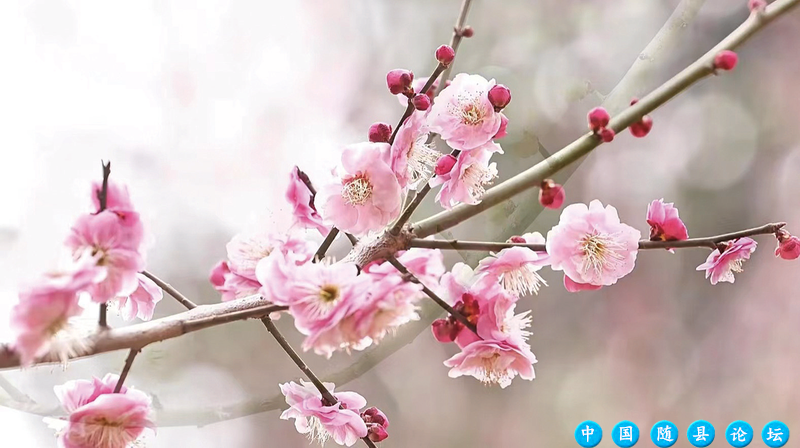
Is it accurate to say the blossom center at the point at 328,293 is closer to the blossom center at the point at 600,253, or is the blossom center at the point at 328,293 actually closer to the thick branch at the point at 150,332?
the thick branch at the point at 150,332

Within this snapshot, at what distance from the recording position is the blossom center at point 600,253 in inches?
16.2

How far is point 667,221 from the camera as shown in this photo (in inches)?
16.7

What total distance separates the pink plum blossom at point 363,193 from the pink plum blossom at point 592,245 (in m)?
0.10

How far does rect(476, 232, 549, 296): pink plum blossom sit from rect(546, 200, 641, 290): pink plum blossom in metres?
0.01

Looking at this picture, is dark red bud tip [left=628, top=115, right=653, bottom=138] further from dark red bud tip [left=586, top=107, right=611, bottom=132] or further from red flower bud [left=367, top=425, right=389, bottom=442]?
red flower bud [left=367, top=425, right=389, bottom=442]

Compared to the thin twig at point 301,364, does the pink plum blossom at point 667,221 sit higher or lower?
higher

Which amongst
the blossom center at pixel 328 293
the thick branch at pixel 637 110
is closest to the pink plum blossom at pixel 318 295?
the blossom center at pixel 328 293

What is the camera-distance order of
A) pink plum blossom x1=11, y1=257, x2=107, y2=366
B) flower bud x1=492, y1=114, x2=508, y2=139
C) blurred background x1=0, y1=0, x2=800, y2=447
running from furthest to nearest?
blurred background x1=0, y1=0, x2=800, y2=447
flower bud x1=492, y1=114, x2=508, y2=139
pink plum blossom x1=11, y1=257, x2=107, y2=366

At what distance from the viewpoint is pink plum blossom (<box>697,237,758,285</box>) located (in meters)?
0.44

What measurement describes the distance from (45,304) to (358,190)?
17 cm

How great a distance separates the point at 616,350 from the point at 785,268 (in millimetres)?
230

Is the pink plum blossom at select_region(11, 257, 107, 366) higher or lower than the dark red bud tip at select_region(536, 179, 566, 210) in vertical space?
lower

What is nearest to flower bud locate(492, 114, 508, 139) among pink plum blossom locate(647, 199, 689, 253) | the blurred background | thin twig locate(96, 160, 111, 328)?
pink plum blossom locate(647, 199, 689, 253)

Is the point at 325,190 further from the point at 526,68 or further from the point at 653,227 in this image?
the point at 526,68
